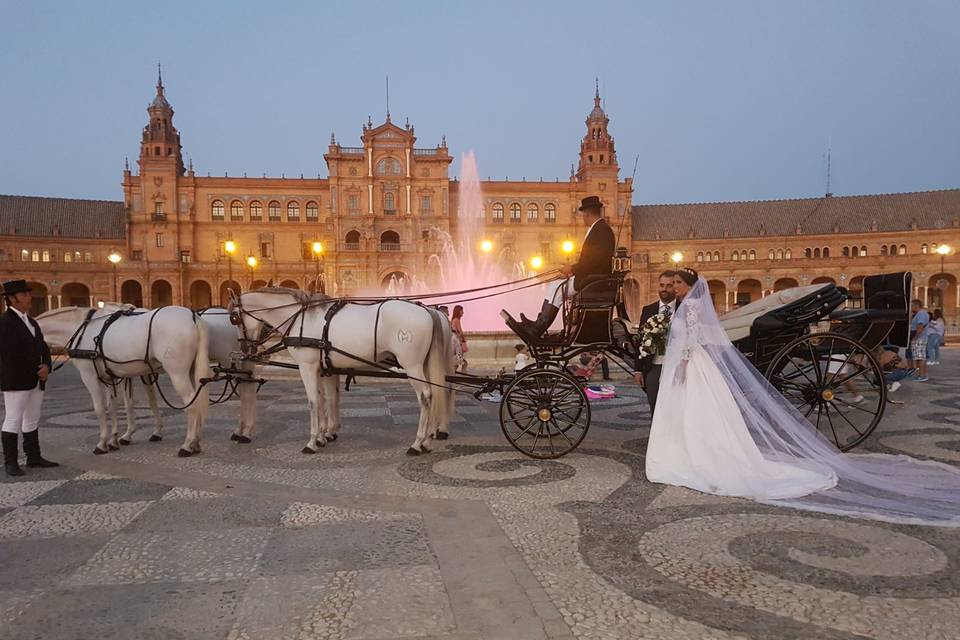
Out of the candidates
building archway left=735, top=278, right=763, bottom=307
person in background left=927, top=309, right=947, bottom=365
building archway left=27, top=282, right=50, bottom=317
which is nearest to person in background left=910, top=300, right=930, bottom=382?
person in background left=927, top=309, right=947, bottom=365

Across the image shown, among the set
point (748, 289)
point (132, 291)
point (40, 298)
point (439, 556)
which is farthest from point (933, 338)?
point (40, 298)

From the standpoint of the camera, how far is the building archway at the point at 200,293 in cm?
5734

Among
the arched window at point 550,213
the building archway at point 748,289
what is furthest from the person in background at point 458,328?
the building archway at point 748,289

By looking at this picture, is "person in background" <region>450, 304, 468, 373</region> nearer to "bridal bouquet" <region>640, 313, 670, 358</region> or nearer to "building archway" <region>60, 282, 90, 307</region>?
"bridal bouquet" <region>640, 313, 670, 358</region>

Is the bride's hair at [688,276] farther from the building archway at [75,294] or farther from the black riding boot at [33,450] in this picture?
the building archway at [75,294]

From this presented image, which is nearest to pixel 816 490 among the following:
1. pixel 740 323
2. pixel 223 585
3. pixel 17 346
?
pixel 740 323

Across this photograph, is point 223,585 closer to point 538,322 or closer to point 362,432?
point 538,322

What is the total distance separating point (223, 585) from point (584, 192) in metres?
61.2

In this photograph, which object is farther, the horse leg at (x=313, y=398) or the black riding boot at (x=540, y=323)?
the horse leg at (x=313, y=398)

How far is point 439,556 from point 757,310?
4714 mm

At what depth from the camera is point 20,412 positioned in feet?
18.9

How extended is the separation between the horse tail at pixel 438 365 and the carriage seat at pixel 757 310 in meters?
3.09

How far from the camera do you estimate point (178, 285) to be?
54781mm

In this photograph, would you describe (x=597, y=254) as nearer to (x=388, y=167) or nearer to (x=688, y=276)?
(x=688, y=276)
